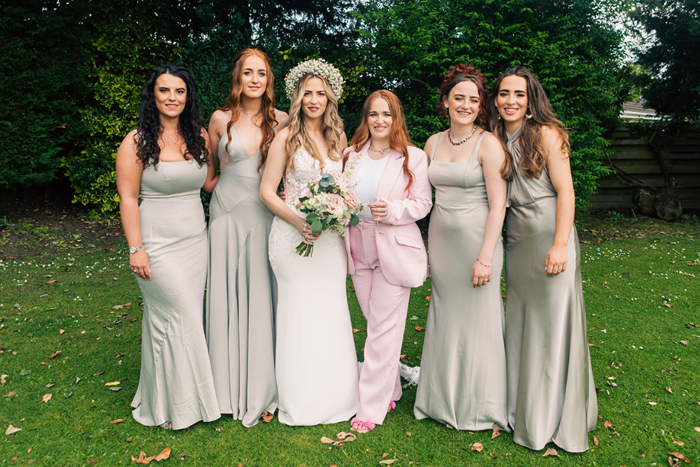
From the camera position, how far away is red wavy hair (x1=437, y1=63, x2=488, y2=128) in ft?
11.7

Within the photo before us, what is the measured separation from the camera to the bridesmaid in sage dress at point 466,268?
11.5 feet

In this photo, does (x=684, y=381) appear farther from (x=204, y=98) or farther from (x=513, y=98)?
(x=204, y=98)

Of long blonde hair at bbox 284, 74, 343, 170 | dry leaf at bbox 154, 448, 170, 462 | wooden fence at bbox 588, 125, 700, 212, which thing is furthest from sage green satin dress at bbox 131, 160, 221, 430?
wooden fence at bbox 588, 125, 700, 212

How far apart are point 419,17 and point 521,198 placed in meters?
6.13

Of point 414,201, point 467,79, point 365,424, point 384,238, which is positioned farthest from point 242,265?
point 467,79

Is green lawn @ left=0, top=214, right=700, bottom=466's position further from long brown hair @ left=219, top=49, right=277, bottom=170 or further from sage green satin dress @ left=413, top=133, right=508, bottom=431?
long brown hair @ left=219, top=49, right=277, bottom=170

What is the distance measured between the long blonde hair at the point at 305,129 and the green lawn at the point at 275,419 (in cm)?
216

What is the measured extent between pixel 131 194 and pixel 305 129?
4.52ft

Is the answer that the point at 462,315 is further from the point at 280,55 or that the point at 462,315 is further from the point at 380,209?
the point at 280,55

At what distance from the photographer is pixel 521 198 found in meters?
3.49

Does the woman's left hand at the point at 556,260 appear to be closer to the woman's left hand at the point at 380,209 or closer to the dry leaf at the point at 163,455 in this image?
the woman's left hand at the point at 380,209

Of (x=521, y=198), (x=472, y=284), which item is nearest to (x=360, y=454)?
(x=472, y=284)

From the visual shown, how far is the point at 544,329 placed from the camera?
3498mm

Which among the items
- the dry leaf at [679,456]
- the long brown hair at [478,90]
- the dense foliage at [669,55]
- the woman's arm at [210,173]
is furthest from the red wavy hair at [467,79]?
the dense foliage at [669,55]
